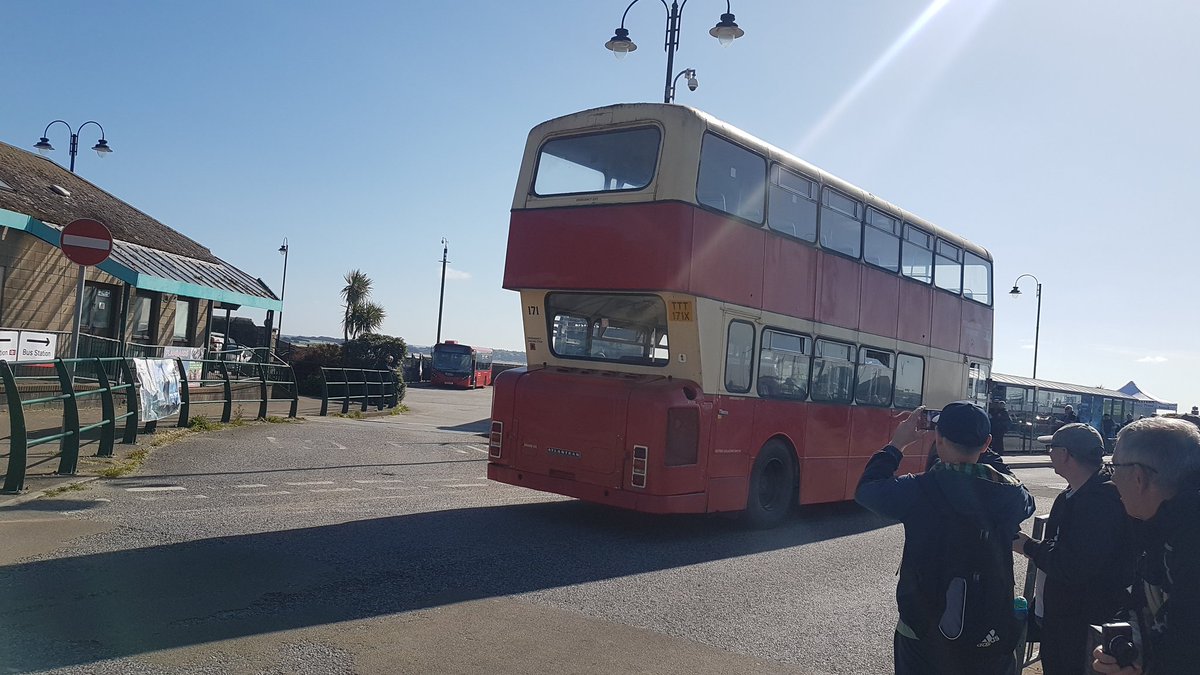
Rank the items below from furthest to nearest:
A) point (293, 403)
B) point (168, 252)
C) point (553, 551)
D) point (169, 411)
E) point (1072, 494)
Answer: point (168, 252) < point (293, 403) < point (169, 411) < point (553, 551) < point (1072, 494)

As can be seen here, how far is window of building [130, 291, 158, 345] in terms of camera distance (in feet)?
70.4

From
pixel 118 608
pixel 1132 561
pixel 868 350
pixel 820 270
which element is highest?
pixel 820 270

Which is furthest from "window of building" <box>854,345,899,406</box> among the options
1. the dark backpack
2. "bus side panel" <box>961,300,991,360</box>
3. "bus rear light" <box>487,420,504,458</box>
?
the dark backpack

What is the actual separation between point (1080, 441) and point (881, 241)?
8.74 m

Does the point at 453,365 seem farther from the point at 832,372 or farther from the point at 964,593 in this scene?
the point at 964,593

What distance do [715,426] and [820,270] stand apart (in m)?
2.93

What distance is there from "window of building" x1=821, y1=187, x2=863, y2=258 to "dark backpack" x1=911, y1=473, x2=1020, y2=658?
823cm

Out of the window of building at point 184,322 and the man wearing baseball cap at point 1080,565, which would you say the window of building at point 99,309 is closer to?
the window of building at point 184,322

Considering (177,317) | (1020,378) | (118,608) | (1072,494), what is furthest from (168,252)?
(1020,378)

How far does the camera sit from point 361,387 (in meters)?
23.8

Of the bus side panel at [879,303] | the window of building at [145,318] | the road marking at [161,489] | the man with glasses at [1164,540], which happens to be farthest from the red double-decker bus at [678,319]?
the window of building at [145,318]

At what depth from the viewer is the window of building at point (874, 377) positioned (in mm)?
12180

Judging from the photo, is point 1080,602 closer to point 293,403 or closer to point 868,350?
point 868,350

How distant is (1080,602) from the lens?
344 cm
